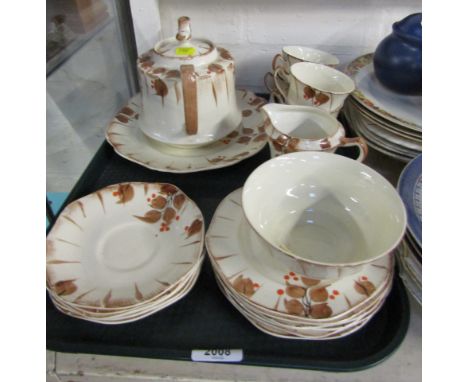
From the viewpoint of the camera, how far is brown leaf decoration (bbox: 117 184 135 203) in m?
0.59

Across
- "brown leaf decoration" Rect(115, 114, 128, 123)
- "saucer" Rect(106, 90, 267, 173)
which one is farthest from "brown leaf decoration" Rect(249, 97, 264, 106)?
"brown leaf decoration" Rect(115, 114, 128, 123)

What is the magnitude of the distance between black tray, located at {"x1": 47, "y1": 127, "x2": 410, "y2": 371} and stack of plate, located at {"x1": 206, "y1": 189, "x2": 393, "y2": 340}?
3 cm

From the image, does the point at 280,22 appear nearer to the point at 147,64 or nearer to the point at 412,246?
the point at 147,64

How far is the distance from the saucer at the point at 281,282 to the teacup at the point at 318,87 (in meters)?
0.28

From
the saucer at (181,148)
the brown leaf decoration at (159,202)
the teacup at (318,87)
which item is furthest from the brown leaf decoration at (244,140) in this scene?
the brown leaf decoration at (159,202)

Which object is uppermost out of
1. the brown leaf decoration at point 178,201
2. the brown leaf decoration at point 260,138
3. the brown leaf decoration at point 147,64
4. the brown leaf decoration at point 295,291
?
the brown leaf decoration at point 147,64

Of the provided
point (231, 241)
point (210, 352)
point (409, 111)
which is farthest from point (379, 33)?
point (210, 352)

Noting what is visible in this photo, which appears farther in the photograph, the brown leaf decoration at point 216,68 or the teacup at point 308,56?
the teacup at point 308,56

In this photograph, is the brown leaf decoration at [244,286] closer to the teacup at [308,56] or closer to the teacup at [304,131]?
the teacup at [304,131]

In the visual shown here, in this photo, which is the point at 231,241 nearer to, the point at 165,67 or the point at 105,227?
the point at 105,227

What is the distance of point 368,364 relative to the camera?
1.40 feet

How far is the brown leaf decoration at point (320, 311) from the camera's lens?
409 millimetres

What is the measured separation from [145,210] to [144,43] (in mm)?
443

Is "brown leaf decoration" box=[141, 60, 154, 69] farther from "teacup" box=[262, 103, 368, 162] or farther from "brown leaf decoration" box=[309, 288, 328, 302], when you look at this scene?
"brown leaf decoration" box=[309, 288, 328, 302]
